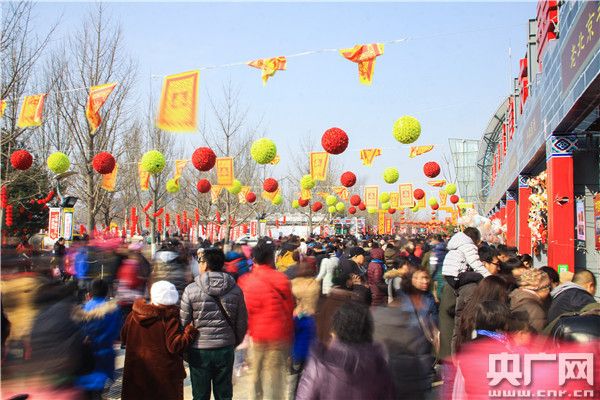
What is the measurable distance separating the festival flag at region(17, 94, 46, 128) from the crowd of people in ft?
20.5

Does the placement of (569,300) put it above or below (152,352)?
above

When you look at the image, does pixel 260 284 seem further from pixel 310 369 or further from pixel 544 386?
pixel 544 386

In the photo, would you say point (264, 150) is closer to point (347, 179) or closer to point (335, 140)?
point (335, 140)

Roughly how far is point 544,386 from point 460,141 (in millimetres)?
64639

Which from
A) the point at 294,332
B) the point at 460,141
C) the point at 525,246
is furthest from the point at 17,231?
the point at 460,141

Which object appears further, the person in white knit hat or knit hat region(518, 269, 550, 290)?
knit hat region(518, 269, 550, 290)

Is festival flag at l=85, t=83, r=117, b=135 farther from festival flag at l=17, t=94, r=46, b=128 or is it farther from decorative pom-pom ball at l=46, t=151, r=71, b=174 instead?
decorative pom-pom ball at l=46, t=151, r=71, b=174

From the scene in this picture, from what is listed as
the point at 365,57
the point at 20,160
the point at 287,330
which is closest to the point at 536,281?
the point at 287,330

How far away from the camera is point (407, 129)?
465 inches

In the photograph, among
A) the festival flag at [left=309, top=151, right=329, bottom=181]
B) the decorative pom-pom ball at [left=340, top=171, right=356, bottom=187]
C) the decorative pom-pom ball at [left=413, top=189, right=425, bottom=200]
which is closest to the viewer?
the festival flag at [left=309, top=151, right=329, bottom=181]

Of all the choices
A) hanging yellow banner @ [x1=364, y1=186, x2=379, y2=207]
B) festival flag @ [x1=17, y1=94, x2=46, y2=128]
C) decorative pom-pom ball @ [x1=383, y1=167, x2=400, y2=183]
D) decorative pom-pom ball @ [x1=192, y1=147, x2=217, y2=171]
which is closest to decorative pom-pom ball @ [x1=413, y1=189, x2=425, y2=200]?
hanging yellow banner @ [x1=364, y1=186, x2=379, y2=207]

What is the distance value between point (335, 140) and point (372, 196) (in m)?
15.4

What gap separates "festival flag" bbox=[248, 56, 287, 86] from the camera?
35.1 feet

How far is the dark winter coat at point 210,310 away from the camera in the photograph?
5.50 metres
